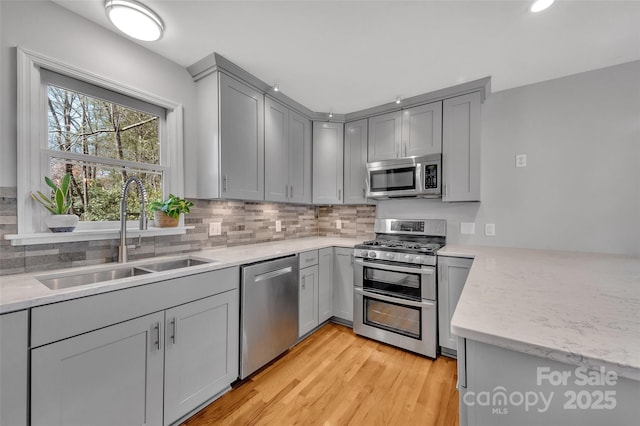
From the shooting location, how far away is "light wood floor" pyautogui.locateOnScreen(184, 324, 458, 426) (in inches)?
62.4

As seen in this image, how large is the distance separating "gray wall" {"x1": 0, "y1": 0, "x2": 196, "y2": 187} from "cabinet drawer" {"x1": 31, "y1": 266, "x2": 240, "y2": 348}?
2.82 ft

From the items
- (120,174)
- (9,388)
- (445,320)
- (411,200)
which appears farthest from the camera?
(411,200)

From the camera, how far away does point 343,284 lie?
2832 millimetres

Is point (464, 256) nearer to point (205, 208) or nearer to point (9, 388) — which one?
point (205, 208)

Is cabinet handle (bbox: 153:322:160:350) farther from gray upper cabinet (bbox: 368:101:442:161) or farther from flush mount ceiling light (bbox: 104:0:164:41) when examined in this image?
gray upper cabinet (bbox: 368:101:442:161)

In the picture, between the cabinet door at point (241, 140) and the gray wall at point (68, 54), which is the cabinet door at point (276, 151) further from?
the gray wall at point (68, 54)

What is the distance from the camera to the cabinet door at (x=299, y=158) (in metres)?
2.90

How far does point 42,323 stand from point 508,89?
12.2ft

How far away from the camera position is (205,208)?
2303 mm

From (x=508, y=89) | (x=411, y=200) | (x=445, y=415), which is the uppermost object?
(x=508, y=89)

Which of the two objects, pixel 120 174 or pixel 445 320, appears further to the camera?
pixel 445 320

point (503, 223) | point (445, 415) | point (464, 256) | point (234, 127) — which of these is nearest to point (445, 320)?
point (464, 256)

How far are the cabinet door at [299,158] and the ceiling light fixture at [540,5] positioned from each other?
82.9 inches

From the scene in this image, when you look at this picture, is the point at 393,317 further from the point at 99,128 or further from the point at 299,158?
the point at 99,128
